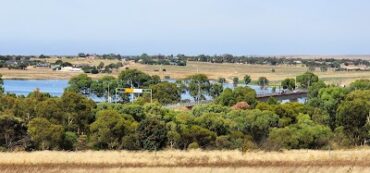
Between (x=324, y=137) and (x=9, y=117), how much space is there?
25.0 metres

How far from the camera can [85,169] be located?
14039 mm

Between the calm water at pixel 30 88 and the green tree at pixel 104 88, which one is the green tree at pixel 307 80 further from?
the calm water at pixel 30 88

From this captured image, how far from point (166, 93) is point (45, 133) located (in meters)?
65.9

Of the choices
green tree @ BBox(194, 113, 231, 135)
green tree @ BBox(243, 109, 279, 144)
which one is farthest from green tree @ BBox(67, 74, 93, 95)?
green tree @ BBox(194, 113, 231, 135)

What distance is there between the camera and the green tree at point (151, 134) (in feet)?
135

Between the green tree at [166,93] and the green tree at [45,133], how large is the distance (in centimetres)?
6210

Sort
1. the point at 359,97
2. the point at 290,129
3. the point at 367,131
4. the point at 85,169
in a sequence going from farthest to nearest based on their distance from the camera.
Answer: the point at 359,97 < the point at 367,131 < the point at 290,129 < the point at 85,169

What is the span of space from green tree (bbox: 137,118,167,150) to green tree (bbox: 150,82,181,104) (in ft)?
200

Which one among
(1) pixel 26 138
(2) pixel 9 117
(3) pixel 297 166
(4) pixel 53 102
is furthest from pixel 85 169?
(4) pixel 53 102

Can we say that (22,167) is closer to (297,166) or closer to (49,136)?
(297,166)

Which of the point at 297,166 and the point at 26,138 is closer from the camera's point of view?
the point at 297,166

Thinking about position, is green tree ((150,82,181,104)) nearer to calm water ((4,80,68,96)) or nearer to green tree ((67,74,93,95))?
green tree ((67,74,93,95))

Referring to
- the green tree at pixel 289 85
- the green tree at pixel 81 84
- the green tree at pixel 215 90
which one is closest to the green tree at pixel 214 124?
the green tree at pixel 81 84

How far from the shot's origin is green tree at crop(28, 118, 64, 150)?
132ft
